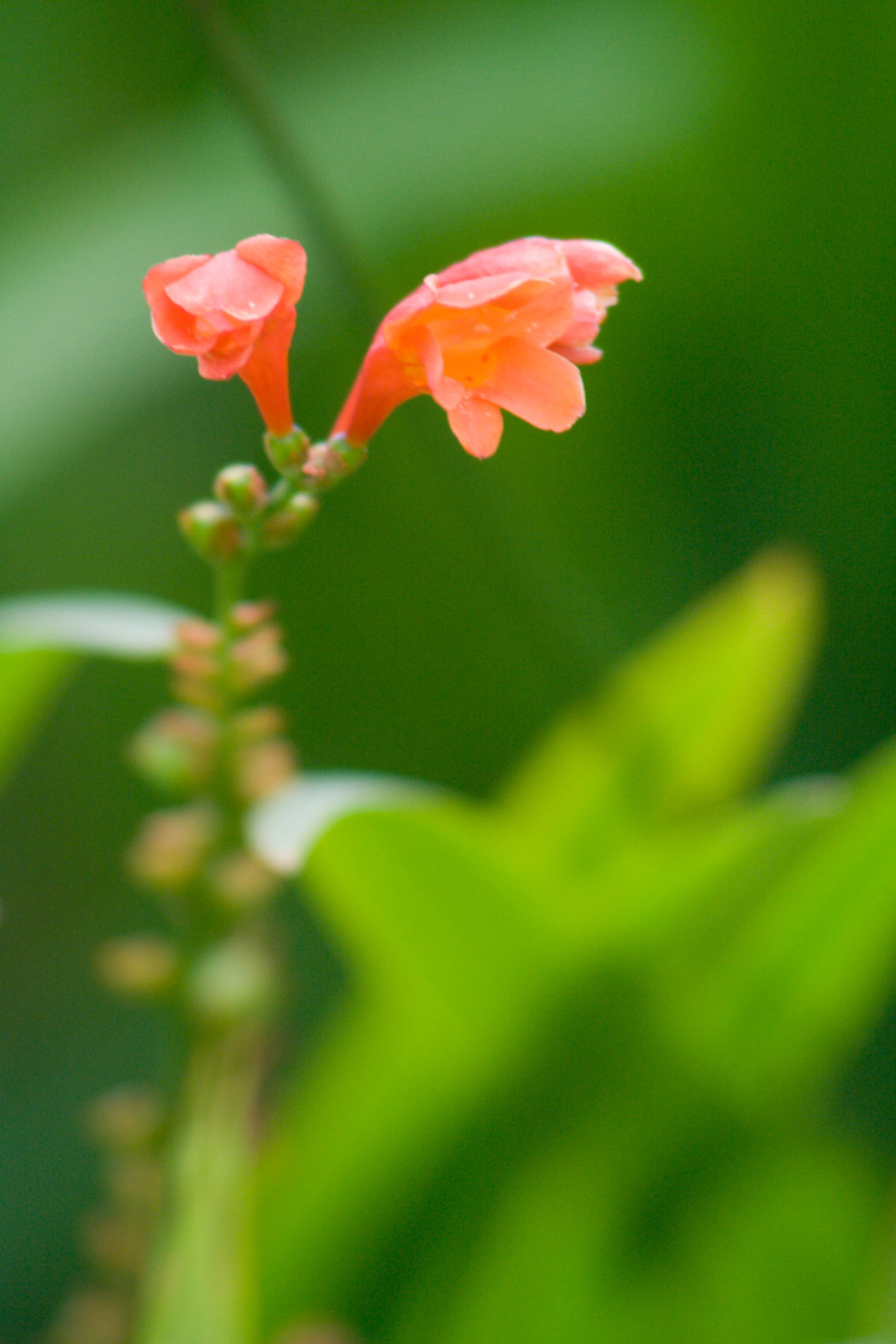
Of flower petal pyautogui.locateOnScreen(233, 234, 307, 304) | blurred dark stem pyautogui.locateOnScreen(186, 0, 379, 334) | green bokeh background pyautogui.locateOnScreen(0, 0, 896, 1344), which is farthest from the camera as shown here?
green bokeh background pyautogui.locateOnScreen(0, 0, 896, 1344)

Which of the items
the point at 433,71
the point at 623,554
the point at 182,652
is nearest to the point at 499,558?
the point at 182,652

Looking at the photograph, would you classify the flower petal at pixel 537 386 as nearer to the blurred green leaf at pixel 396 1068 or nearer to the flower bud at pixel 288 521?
the flower bud at pixel 288 521

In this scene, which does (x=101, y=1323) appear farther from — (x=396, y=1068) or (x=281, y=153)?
(x=281, y=153)

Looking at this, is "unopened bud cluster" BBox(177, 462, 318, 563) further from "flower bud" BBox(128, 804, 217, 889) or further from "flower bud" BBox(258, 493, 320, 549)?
"flower bud" BBox(128, 804, 217, 889)

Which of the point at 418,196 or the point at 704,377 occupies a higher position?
the point at 418,196

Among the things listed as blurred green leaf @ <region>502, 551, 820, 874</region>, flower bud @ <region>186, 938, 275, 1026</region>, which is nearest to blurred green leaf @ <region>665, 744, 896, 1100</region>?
blurred green leaf @ <region>502, 551, 820, 874</region>

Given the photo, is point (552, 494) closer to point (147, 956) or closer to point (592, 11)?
point (592, 11)
